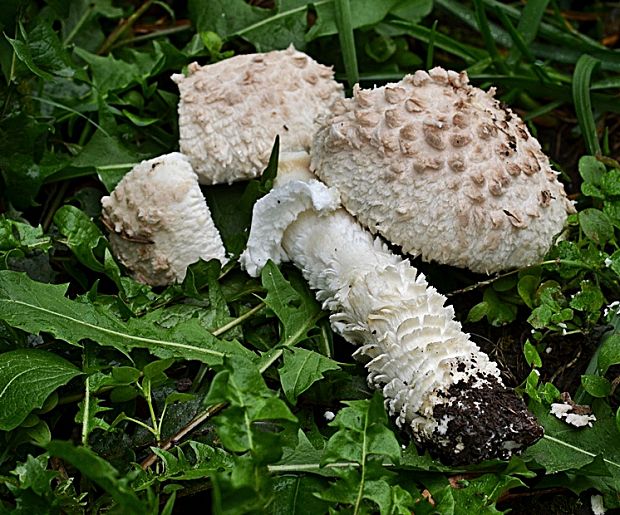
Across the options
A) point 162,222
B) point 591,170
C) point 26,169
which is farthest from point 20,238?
point 591,170

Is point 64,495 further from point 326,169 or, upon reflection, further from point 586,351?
point 586,351

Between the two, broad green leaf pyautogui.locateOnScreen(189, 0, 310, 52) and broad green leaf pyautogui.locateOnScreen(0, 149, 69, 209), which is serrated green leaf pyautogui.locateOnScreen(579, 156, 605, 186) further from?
broad green leaf pyautogui.locateOnScreen(0, 149, 69, 209)

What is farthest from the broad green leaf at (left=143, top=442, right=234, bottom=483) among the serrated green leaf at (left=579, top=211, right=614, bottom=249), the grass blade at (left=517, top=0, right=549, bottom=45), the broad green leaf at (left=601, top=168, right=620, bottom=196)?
the grass blade at (left=517, top=0, right=549, bottom=45)

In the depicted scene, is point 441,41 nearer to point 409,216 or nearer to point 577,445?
point 409,216

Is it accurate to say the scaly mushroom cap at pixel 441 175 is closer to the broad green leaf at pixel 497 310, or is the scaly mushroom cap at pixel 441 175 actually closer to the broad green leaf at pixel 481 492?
the broad green leaf at pixel 497 310

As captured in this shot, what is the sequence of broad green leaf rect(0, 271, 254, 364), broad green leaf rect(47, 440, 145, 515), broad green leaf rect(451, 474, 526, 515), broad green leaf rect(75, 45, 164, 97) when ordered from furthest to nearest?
broad green leaf rect(75, 45, 164, 97)
broad green leaf rect(0, 271, 254, 364)
broad green leaf rect(451, 474, 526, 515)
broad green leaf rect(47, 440, 145, 515)

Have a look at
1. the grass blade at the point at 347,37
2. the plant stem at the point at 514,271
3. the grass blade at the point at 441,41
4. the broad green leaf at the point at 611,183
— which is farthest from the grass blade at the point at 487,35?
the plant stem at the point at 514,271

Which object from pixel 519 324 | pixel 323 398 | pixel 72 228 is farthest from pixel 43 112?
pixel 519 324
